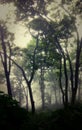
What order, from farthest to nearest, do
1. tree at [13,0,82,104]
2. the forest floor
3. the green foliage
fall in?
tree at [13,0,82,104]
the green foliage
the forest floor

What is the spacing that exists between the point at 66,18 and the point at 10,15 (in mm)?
6537

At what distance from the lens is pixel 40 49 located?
29078 millimetres

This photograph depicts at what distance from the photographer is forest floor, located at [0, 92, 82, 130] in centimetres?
854

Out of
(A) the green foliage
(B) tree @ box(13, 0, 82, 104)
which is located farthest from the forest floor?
(B) tree @ box(13, 0, 82, 104)

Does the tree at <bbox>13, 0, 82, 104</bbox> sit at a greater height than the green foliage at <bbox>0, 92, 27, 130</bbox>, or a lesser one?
greater

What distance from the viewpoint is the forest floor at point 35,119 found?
28.0 feet

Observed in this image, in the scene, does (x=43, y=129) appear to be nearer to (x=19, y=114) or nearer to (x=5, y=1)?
(x=19, y=114)

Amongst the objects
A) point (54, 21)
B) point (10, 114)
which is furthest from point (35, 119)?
point (54, 21)

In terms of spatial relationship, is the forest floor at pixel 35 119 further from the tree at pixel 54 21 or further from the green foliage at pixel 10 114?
the tree at pixel 54 21

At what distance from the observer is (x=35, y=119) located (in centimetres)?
927

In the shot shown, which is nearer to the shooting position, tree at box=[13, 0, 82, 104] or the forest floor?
the forest floor

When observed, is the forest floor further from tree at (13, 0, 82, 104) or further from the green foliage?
tree at (13, 0, 82, 104)

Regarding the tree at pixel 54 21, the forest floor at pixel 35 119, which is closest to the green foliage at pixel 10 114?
the forest floor at pixel 35 119

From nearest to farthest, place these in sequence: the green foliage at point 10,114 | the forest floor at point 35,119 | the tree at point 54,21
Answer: the forest floor at point 35,119 → the green foliage at point 10,114 → the tree at point 54,21
